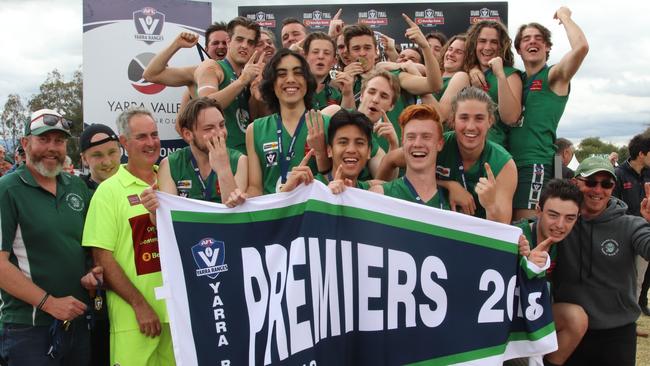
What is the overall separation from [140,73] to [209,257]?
3.77 m

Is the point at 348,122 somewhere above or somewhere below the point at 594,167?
Result: above

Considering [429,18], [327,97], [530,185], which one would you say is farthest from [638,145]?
[429,18]

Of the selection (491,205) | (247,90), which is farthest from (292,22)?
(491,205)

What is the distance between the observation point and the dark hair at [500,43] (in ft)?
18.1

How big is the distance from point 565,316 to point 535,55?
7.49 ft

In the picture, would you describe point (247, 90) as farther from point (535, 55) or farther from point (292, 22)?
point (535, 55)

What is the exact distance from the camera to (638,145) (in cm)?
931

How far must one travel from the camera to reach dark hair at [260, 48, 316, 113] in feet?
15.4

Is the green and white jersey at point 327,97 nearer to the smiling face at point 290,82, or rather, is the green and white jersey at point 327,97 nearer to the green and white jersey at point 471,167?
the smiling face at point 290,82

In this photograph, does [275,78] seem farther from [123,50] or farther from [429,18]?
[429,18]

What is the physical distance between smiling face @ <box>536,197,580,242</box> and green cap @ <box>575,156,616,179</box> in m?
0.39

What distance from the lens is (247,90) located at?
5754mm

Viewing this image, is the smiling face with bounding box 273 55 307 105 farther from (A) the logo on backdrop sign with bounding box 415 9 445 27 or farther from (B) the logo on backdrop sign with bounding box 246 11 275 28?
(B) the logo on backdrop sign with bounding box 246 11 275 28

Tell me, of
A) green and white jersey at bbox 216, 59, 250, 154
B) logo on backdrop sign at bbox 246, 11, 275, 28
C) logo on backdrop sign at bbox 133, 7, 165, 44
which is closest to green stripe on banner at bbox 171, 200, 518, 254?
green and white jersey at bbox 216, 59, 250, 154
